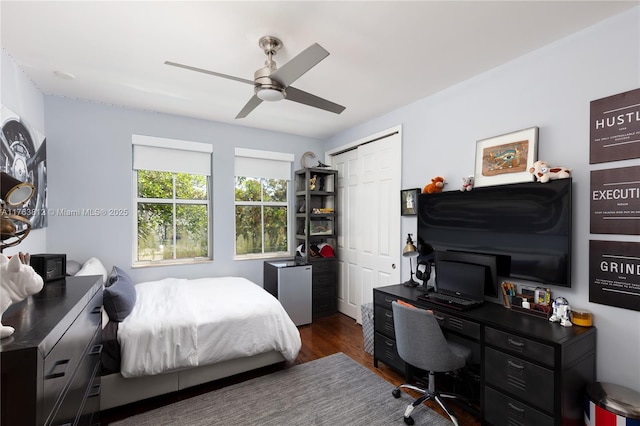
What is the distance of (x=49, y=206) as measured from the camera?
3.07m

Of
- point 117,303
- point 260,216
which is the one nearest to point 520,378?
point 117,303

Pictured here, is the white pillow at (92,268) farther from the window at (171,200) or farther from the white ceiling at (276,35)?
the white ceiling at (276,35)

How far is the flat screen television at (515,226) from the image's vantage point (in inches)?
79.0

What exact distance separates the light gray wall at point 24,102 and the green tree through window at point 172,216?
3.11ft

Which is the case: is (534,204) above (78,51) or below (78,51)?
below

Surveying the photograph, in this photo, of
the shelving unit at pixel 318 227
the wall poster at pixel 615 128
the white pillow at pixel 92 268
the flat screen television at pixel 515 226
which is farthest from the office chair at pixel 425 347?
the white pillow at pixel 92 268

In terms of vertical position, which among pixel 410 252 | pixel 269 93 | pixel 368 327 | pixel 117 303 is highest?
pixel 269 93

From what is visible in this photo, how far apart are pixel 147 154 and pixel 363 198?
281cm

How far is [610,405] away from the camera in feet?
5.22

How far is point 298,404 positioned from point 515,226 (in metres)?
2.19

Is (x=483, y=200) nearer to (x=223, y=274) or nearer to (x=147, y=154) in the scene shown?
(x=223, y=274)

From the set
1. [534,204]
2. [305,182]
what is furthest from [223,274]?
[534,204]

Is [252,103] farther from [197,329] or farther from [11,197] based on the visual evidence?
[197,329]

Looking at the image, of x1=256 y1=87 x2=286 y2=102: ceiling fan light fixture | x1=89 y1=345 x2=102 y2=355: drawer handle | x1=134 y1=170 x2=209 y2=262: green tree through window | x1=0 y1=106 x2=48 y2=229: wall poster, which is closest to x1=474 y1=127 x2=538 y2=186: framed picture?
x1=256 y1=87 x2=286 y2=102: ceiling fan light fixture
